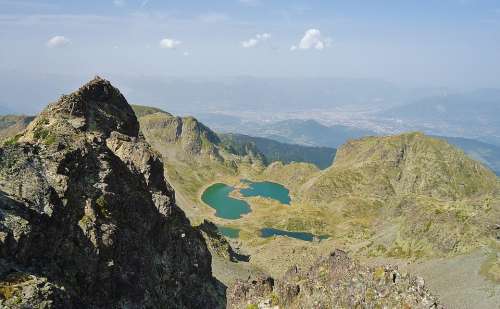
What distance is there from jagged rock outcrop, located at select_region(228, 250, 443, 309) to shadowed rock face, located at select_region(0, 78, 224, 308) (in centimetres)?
1842

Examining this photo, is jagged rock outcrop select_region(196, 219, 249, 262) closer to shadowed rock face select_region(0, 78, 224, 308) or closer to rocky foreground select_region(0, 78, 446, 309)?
shadowed rock face select_region(0, 78, 224, 308)

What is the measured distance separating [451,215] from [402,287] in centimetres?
14912

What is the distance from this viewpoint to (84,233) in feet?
198

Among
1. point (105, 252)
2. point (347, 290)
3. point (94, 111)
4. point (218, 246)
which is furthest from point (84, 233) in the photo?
point (218, 246)

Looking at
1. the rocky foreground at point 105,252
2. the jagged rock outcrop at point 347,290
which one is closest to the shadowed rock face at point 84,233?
the rocky foreground at point 105,252

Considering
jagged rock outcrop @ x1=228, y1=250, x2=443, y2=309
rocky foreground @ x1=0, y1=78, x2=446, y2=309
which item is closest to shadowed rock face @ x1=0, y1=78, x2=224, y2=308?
rocky foreground @ x1=0, y1=78, x2=446, y2=309

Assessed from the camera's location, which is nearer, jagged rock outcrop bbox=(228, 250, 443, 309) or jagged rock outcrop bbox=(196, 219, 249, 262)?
jagged rock outcrop bbox=(228, 250, 443, 309)

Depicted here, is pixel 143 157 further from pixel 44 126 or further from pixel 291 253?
pixel 291 253

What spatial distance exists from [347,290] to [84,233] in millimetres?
34531

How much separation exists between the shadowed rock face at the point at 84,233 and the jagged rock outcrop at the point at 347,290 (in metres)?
18.4

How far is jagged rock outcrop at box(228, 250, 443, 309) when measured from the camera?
133ft

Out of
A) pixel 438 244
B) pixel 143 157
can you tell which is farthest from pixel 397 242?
pixel 143 157

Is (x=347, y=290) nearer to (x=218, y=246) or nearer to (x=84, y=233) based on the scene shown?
(x=84, y=233)

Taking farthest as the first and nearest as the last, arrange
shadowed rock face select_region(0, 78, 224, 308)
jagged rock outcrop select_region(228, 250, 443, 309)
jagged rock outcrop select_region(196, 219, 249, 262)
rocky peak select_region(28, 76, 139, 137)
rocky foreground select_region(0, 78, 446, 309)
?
jagged rock outcrop select_region(196, 219, 249, 262), rocky peak select_region(28, 76, 139, 137), shadowed rock face select_region(0, 78, 224, 308), rocky foreground select_region(0, 78, 446, 309), jagged rock outcrop select_region(228, 250, 443, 309)
